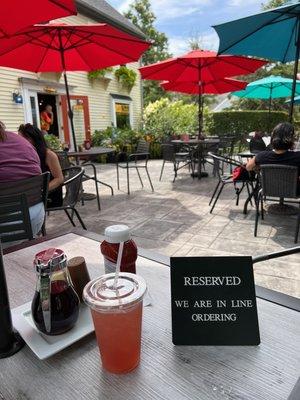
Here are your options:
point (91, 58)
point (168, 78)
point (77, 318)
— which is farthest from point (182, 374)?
point (168, 78)

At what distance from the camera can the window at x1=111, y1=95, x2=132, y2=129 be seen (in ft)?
41.6

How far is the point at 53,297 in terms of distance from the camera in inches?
27.3

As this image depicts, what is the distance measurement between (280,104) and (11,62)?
68.4 ft

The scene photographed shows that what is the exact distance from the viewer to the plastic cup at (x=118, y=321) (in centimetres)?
60

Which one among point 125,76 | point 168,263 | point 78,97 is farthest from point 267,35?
point 125,76

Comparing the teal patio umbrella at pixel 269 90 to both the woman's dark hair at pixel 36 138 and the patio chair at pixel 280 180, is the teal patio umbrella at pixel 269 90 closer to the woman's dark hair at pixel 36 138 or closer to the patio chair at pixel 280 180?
the patio chair at pixel 280 180

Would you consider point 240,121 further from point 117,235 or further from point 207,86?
point 117,235

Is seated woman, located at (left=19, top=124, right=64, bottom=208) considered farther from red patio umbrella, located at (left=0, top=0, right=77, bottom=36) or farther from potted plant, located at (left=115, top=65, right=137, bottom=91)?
potted plant, located at (left=115, top=65, right=137, bottom=91)

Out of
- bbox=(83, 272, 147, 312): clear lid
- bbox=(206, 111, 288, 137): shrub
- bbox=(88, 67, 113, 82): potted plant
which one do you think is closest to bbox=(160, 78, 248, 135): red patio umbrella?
bbox=(88, 67, 113, 82): potted plant

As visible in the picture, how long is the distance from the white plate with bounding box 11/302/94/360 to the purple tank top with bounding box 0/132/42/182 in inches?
65.2

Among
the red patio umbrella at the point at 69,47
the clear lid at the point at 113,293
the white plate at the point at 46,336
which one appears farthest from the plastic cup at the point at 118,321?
the red patio umbrella at the point at 69,47

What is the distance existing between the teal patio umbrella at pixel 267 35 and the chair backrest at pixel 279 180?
4.59ft

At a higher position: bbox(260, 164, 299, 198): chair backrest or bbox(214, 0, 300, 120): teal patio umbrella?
bbox(214, 0, 300, 120): teal patio umbrella

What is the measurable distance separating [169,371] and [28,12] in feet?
9.77
